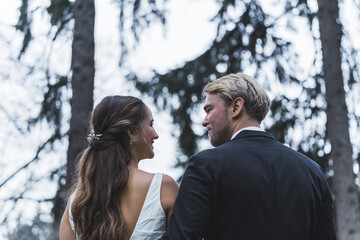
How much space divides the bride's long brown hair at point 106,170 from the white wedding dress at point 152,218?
0.33ft

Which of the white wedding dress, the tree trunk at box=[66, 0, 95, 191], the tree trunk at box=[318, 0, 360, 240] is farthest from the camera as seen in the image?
the tree trunk at box=[318, 0, 360, 240]

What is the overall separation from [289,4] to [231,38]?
1.16 m

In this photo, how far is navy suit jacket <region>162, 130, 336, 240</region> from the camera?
2521mm

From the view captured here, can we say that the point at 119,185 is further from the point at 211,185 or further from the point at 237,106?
the point at 237,106

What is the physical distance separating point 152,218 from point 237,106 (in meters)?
0.76

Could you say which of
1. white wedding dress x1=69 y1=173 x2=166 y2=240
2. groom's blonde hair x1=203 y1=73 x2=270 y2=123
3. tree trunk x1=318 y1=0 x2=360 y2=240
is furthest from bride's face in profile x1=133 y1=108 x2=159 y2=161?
tree trunk x1=318 y1=0 x2=360 y2=240

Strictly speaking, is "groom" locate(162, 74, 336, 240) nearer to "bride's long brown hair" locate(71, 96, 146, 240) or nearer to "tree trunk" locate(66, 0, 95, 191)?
"bride's long brown hair" locate(71, 96, 146, 240)

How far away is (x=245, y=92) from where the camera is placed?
9.25 ft

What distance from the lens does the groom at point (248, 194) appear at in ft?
8.28

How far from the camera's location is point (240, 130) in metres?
2.79

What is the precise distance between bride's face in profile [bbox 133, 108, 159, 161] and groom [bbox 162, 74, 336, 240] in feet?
1.50

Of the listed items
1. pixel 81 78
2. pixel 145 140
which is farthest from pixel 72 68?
Result: pixel 145 140

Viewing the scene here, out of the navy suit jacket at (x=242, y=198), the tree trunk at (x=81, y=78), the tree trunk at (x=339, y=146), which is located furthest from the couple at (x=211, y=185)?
the tree trunk at (x=339, y=146)

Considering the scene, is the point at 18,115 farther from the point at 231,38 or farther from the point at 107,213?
the point at 107,213
